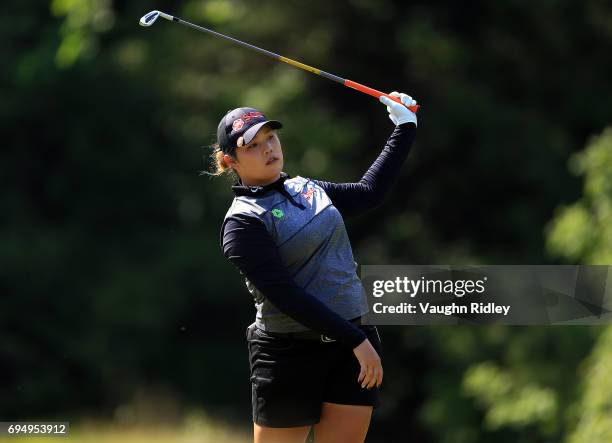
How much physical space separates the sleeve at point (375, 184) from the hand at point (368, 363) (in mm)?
487

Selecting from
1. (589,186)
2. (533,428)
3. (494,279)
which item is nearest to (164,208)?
(533,428)

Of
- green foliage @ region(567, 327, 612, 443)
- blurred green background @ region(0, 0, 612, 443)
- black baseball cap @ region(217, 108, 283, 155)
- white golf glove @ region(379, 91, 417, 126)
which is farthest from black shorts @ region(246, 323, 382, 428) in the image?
blurred green background @ region(0, 0, 612, 443)

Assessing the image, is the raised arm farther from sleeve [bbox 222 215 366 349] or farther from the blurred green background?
the blurred green background

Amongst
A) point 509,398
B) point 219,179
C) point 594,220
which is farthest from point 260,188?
point 219,179

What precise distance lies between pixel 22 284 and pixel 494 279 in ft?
31.5

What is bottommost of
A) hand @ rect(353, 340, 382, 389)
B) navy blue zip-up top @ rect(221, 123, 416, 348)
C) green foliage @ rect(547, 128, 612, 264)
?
hand @ rect(353, 340, 382, 389)

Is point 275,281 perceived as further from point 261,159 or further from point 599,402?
point 599,402

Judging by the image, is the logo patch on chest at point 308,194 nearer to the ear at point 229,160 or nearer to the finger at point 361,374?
the ear at point 229,160

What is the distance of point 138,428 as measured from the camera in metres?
15.7

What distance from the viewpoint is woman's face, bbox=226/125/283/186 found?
3.87 meters

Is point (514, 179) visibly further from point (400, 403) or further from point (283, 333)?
point (283, 333)

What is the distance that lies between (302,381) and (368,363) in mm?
232

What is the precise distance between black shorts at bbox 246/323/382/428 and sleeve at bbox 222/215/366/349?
0.17 m

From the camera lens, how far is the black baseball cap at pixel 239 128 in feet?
12.7
